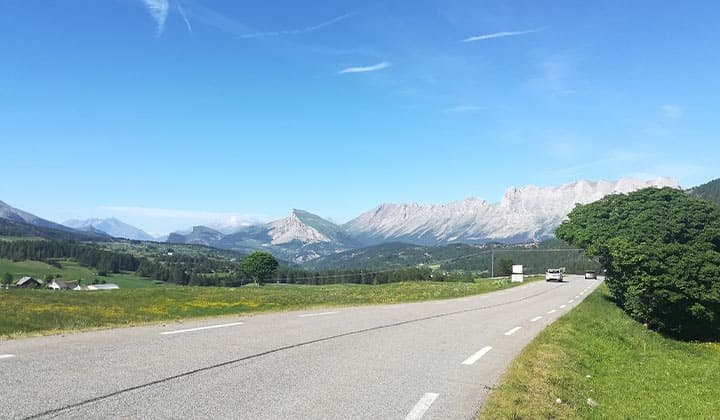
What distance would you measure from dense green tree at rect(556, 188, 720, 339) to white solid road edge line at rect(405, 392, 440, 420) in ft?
96.4

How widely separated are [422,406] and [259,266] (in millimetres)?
121741

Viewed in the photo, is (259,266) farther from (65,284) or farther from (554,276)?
(554,276)

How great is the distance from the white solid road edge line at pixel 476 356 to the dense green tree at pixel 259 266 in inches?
4561

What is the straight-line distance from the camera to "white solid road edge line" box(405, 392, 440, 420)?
753 cm

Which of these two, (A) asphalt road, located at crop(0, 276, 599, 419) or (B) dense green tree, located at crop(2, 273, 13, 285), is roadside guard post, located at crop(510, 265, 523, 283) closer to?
(A) asphalt road, located at crop(0, 276, 599, 419)

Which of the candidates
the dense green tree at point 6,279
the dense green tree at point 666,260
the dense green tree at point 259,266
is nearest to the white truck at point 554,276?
the dense green tree at point 666,260

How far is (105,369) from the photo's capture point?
895 centimetres

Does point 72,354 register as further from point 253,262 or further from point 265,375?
point 253,262

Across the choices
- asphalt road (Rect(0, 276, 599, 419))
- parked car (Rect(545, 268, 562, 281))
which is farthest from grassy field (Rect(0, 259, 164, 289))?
asphalt road (Rect(0, 276, 599, 419))

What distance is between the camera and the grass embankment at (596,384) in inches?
359

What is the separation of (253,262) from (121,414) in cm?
12285

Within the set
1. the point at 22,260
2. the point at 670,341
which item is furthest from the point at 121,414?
the point at 22,260

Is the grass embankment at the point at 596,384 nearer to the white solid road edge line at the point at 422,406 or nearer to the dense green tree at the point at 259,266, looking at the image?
the white solid road edge line at the point at 422,406

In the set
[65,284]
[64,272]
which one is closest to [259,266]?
[65,284]
